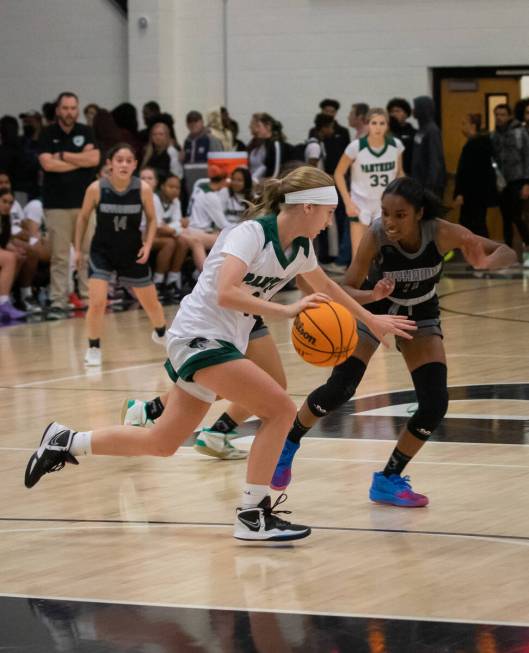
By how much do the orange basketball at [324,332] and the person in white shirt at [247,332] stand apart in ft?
0.54

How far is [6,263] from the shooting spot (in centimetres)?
1348

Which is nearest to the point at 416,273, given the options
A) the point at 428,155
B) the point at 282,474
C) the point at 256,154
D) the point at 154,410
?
the point at 282,474

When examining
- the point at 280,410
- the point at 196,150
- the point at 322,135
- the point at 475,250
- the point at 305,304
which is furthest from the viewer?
the point at 322,135

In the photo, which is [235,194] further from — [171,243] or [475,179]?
[475,179]

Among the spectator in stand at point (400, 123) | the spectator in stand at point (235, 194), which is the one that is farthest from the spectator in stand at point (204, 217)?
the spectator in stand at point (400, 123)

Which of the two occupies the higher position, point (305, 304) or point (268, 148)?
point (268, 148)

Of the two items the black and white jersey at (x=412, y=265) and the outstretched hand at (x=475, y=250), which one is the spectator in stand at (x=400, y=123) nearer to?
the black and white jersey at (x=412, y=265)

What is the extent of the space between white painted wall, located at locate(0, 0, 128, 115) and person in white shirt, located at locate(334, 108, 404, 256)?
786 cm

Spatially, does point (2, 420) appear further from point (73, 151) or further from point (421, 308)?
point (73, 151)

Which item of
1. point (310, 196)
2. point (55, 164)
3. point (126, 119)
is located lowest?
point (310, 196)

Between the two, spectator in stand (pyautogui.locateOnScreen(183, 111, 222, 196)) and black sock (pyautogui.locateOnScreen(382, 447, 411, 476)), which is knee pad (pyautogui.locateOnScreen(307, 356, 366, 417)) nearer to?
black sock (pyautogui.locateOnScreen(382, 447, 411, 476))

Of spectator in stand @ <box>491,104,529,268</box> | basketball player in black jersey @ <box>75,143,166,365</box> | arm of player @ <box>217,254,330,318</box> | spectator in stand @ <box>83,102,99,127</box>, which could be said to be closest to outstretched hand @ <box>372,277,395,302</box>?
arm of player @ <box>217,254,330,318</box>

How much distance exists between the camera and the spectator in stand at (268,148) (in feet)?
56.9

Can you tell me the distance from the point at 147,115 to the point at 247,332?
13.3m
